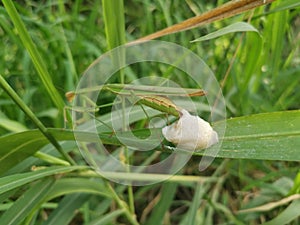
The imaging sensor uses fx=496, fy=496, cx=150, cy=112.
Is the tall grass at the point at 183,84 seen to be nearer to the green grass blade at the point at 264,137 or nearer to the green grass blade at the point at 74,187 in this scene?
the green grass blade at the point at 74,187

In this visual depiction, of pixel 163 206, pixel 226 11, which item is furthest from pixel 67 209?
pixel 226 11

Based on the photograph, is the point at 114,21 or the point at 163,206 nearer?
the point at 114,21

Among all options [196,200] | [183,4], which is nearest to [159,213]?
[196,200]

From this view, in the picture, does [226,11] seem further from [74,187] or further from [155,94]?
[74,187]

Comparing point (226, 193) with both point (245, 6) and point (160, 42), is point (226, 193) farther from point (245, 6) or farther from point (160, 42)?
point (245, 6)

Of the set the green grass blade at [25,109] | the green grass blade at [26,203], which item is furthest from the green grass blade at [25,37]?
the green grass blade at [26,203]

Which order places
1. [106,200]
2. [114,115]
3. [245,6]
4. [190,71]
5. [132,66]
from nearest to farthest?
1. [245,6]
2. [114,115]
3. [106,200]
4. [190,71]
5. [132,66]

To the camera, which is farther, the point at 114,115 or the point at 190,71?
the point at 190,71
